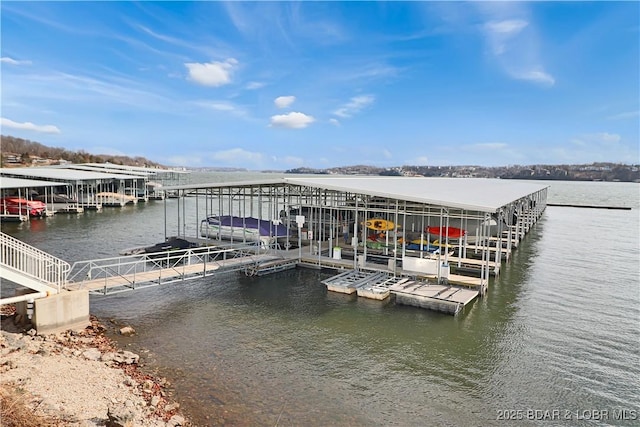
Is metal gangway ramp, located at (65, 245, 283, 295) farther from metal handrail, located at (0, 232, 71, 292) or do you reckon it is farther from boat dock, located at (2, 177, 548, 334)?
metal handrail, located at (0, 232, 71, 292)

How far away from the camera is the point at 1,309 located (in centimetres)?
1334

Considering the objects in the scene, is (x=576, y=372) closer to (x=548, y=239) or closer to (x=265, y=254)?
(x=265, y=254)

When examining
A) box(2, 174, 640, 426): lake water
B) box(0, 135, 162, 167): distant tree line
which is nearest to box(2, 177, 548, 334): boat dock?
box(2, 174, 640, 426): lake water

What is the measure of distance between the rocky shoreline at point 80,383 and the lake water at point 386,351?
56cm

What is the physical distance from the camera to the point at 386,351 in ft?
39.3

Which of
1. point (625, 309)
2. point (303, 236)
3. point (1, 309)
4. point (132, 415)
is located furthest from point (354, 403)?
point (303, 236)

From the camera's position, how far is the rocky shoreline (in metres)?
7.70

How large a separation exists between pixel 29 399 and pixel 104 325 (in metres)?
5.44

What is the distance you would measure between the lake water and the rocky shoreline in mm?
555

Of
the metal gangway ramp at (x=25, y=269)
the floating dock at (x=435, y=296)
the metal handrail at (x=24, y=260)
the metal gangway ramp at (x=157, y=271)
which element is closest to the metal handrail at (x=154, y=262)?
the metal gangway ramp at (x=157, y=271)

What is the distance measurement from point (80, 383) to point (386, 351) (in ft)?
25.0

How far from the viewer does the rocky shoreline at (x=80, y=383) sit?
7700mm

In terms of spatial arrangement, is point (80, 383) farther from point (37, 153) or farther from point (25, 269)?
point (37, 153)

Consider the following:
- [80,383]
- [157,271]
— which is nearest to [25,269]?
[157,271]
